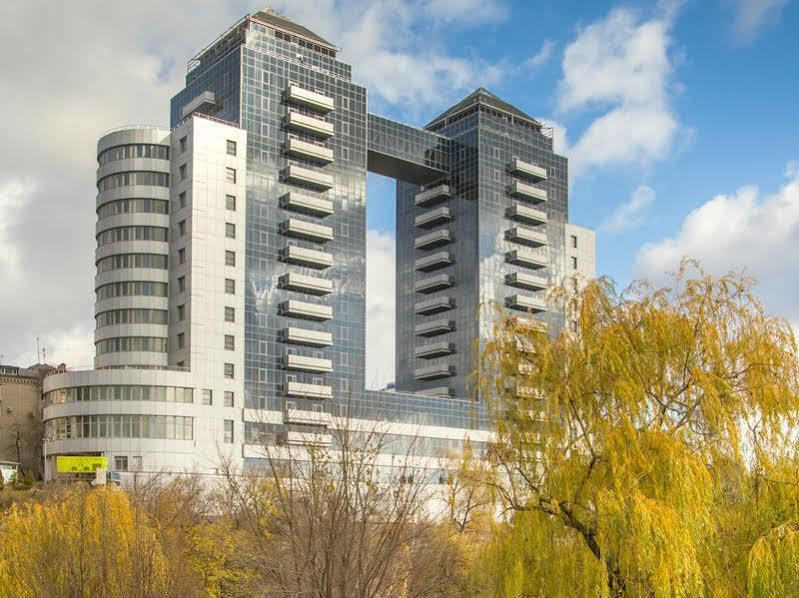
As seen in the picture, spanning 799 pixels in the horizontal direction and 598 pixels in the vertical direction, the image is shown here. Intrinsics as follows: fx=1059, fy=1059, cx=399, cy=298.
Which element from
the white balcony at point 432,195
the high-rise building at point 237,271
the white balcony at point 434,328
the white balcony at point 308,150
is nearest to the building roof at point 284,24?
the high-rise building at point 237,271

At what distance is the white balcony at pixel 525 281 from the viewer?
188750 millimetres

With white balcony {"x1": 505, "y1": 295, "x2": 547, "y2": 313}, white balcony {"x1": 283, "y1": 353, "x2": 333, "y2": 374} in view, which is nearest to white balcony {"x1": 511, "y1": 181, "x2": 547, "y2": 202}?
white balcony {"x1": 505, "y1": 295, "x2": 547, "y2": 313}

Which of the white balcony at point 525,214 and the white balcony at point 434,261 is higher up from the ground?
the white balcony at point 525,214

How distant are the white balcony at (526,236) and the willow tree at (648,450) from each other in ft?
489

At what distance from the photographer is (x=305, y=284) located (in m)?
155

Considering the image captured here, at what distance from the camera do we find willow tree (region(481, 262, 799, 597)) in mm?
34812

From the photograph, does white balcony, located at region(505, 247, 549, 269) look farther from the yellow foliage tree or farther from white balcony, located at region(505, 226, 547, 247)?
the yellow foliage tree

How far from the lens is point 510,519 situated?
135 ft

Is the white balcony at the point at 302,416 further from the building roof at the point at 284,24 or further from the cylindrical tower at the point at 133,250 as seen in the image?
the building roof at the point at 284,24

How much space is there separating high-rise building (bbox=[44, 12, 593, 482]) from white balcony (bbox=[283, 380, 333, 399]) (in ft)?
0.75

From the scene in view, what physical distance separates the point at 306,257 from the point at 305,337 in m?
11.8

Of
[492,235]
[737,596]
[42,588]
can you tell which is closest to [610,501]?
[737,596]

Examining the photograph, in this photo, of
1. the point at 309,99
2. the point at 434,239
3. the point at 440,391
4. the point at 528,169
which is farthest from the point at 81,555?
the point at 528,169

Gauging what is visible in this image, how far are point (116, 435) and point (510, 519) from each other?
104 m
